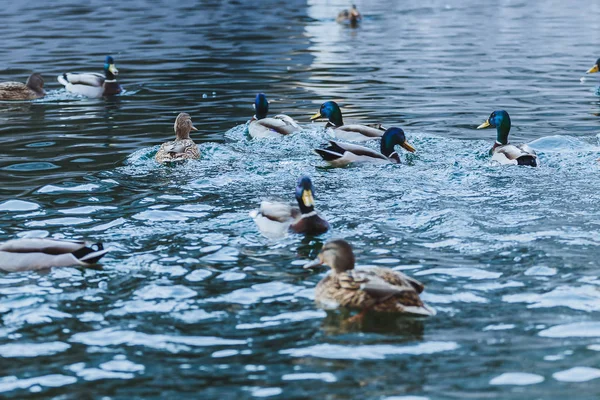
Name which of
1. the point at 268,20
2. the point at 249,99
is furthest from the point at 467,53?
the point at 268,20

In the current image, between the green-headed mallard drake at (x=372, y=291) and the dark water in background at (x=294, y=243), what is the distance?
0.13 meters

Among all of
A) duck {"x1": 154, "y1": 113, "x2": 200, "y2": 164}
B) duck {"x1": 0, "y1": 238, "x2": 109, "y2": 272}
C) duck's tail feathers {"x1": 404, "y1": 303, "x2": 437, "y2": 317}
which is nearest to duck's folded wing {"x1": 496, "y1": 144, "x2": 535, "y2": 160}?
duck {"x1": 154, "y1": 113, "x2": 200, "y2": 164}

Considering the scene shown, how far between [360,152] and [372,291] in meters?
5.85

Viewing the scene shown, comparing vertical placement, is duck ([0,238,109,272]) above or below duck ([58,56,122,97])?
below

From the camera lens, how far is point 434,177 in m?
11.9

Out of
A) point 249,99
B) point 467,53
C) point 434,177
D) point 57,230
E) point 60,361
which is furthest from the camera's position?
point 467,53

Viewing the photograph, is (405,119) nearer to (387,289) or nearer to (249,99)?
(249,99)

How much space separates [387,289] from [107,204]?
15.3ft

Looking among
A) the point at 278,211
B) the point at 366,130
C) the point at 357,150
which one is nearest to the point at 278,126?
the point at 366,130

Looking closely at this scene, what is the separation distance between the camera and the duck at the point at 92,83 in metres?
19.8

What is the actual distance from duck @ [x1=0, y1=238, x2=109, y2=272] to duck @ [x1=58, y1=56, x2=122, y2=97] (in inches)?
460

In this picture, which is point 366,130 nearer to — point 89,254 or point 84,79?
point 89,254

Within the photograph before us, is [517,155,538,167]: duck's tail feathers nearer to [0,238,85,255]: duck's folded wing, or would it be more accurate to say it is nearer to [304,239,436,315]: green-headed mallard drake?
[304,239,436,315]: green-headed mallard drake

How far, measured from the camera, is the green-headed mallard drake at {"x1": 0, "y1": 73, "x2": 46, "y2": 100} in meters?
19.3
